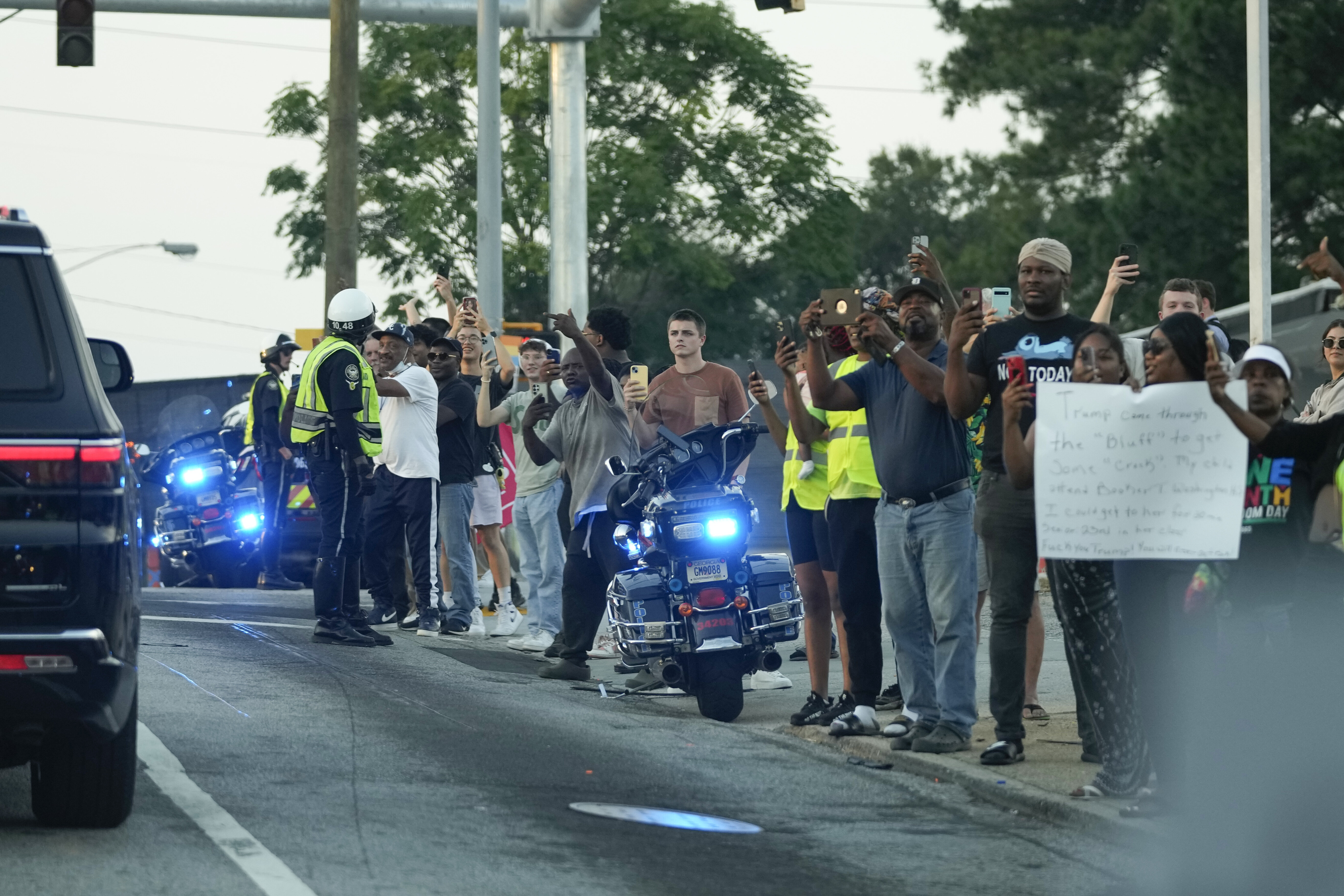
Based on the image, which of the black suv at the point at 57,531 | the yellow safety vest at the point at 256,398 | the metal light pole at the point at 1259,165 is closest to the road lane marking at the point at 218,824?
the black suv at the point at 57,531

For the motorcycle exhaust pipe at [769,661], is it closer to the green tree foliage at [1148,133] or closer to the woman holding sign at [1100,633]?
the woman holding sign at [1100,633]

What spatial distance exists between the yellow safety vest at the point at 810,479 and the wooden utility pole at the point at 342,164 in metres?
10.6

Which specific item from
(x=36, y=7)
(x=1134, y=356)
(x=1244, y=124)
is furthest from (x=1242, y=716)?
(x=1244, y=124)

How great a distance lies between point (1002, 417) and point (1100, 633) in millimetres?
1022

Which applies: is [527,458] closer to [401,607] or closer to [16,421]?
[401,607]

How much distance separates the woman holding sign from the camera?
7215 millimetres

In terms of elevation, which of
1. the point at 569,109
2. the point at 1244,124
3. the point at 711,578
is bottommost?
the point at 711,578

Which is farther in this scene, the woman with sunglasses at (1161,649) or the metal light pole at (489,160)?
the metal light pole at (489,160)

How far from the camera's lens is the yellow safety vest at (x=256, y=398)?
17250 mm

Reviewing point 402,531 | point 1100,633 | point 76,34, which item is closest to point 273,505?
point 76,34

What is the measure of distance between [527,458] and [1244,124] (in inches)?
1066

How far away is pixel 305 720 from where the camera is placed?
9.10 meters

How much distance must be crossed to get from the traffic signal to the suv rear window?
1274 cm

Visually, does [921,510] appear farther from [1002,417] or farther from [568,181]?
[568,181]
